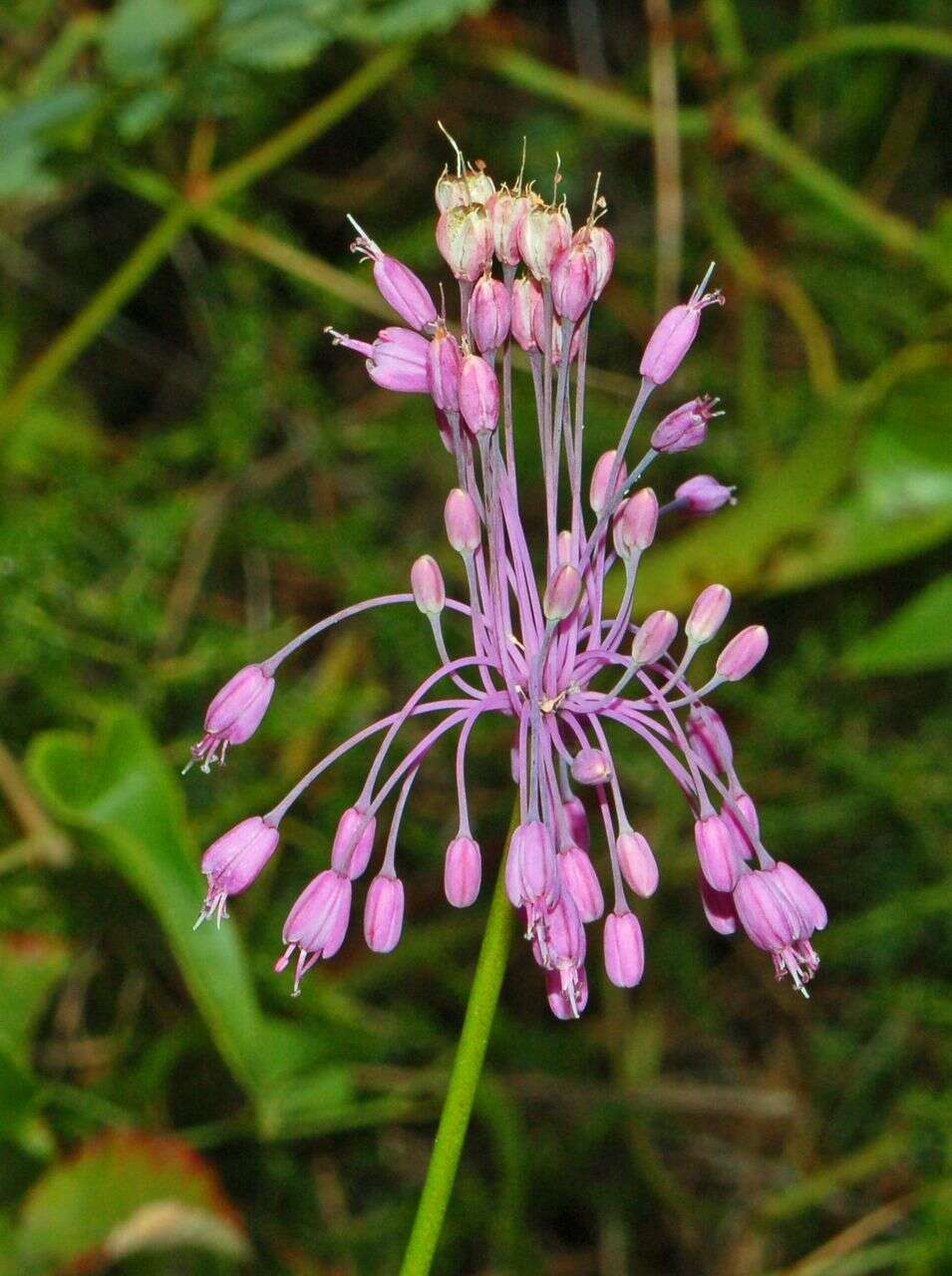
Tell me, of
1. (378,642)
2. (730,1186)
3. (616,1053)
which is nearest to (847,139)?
(378,642)

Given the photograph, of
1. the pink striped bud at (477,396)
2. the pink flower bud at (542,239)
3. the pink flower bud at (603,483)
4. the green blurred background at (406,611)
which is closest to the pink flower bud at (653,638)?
the pink flower bud at (603,483)

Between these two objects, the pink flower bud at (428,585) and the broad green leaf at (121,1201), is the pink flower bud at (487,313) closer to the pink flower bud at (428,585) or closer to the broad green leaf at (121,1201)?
the pink flower bud at (428,585)

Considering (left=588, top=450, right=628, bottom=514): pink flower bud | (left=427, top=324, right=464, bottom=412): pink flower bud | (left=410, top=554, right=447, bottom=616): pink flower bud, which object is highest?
(left=427, top=324, right=464, bottom=412): pink flower bud

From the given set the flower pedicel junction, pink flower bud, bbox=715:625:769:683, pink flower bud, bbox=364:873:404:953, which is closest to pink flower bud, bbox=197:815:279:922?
the flower pedicel junction

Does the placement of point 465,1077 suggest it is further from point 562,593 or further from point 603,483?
point 603,483

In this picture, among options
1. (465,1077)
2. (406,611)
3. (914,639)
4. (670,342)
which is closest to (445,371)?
(670,342)

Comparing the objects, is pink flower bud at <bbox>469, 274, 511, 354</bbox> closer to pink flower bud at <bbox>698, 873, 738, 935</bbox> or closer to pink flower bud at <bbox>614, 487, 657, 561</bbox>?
pink flower bud at <bbox>614, 487, 657, 561</bbox>
